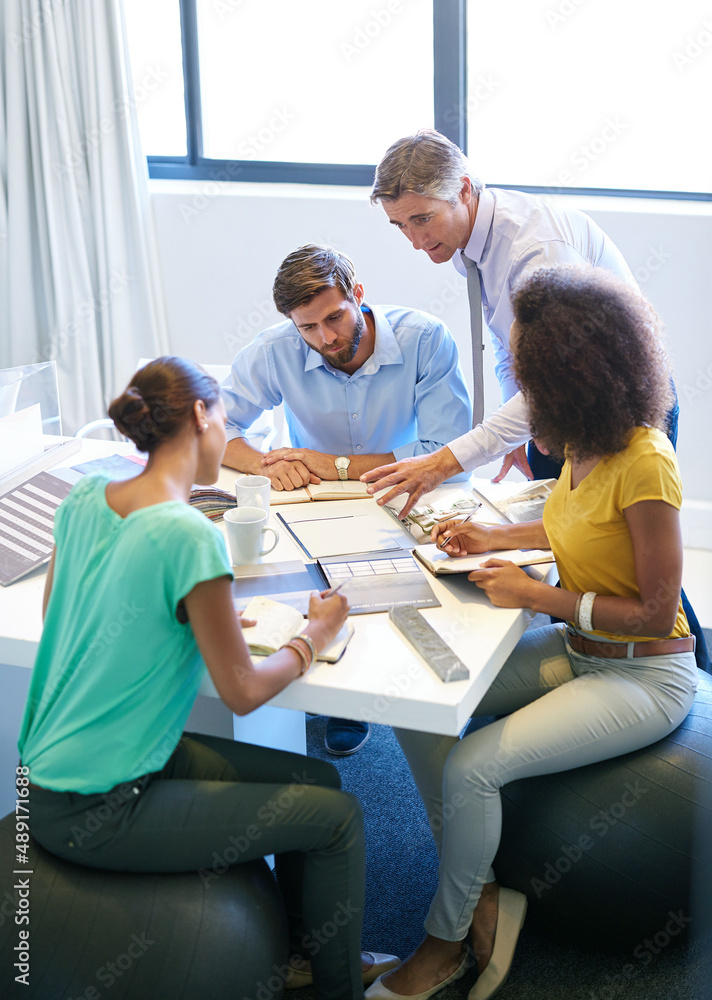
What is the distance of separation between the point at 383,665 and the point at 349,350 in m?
1.04

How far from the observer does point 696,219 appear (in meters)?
3.16

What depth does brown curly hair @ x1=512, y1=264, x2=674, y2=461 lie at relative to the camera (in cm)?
149

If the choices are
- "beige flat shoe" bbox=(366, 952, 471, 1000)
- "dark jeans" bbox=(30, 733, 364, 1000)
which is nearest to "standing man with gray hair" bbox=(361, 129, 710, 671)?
"dark jeans" bbox=(30, 733, 364, 1000)

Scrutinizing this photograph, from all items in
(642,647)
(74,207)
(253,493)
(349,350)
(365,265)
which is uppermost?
(74,207)

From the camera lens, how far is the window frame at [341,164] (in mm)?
3404

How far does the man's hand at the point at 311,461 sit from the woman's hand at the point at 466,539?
47 cm

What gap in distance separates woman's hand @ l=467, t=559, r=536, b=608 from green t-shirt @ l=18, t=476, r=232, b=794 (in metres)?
0.50

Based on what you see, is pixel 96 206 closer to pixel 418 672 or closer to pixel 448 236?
pixel 448 236

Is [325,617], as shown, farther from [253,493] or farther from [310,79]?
[310,79]

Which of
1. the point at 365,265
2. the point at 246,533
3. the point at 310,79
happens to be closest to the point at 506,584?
the point at 246,533

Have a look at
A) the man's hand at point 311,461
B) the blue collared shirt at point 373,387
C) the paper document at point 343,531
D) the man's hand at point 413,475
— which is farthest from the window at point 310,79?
the paper document at point 343,531

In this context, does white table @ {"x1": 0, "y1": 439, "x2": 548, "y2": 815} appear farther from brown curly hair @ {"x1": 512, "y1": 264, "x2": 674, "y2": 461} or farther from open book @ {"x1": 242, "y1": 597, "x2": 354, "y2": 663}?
brown curly hair @ {"x1": 512, "y1": 264, "x2": 674, "y2": 461}

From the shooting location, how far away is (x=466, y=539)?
5.64ft

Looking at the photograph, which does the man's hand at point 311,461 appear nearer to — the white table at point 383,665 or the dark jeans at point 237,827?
the white table at point 383,665
